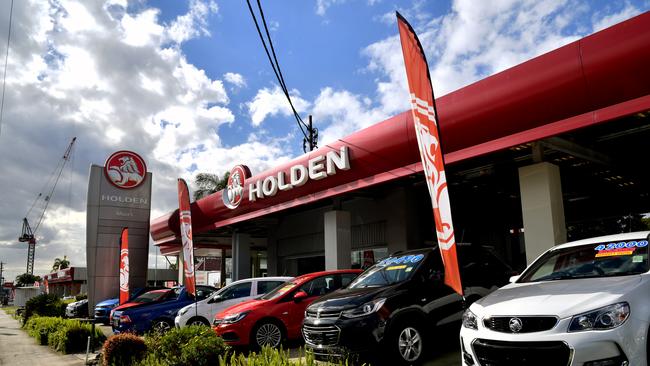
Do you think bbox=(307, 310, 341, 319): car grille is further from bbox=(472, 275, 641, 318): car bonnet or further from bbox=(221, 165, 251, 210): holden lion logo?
bbox=(221, 165, 251, 210): holden lion logo

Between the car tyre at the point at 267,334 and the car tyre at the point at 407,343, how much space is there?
11.9 ft

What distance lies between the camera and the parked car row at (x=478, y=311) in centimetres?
419

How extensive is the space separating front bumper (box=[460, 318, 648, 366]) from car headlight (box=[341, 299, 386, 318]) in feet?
7.05

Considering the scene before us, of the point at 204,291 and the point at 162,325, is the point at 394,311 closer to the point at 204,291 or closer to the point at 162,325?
the point at 162,325

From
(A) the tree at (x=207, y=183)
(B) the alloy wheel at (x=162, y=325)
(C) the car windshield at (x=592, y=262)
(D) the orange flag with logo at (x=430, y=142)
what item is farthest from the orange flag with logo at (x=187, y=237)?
(A) the tree at (x=207, y=183)

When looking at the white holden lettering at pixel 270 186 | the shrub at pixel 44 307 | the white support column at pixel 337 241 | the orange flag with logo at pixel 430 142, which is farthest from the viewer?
the shrub at pixel 44 307

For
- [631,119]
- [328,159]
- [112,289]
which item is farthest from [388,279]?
[112,289]

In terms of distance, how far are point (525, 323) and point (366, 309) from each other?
8.48ft

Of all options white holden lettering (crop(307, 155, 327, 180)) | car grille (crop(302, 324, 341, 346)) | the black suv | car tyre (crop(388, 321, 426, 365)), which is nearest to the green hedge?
white holden lettering (crop(307, 155, 327, 180))

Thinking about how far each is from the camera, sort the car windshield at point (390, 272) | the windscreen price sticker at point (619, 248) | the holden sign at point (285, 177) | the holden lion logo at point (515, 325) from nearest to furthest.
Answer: the holden lion logo at point (515, 325)
the windscreen price sticker at point (619, 248)
the car windshield at point (390, 272)
the holden sign at point (285, 177)

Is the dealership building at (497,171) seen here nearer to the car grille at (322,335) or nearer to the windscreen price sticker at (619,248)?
the windscreen price sticker at (619,248)

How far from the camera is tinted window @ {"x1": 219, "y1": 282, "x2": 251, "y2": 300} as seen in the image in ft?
39.6

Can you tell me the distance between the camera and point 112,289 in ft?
84.7

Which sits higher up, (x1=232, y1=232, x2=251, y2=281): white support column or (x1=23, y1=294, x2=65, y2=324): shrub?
(x1=232, y1=232, x2=251, y2=281): white support column
